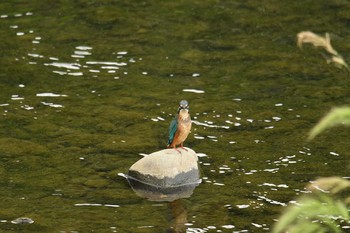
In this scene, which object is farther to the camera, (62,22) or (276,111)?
(62,22)

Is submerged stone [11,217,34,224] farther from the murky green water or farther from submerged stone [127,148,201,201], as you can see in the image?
submerged stone [127,148,201,201]

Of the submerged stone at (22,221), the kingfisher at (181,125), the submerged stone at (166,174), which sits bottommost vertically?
the submerged stone at (22,221)

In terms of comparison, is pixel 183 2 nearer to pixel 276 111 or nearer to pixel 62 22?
pixel 62 22

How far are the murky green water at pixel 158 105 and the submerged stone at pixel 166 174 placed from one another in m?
0.16

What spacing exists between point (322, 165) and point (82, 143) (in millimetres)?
2615

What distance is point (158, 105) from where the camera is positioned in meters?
10.0

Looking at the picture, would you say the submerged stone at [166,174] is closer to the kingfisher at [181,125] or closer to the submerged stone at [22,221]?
the kingfisher at [181,125]

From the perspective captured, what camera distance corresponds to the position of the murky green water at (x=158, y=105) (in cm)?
743

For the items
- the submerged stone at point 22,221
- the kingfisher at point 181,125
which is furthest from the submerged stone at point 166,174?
the submerged stone at point 22,221

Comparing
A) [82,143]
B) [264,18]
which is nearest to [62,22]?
[264,18]

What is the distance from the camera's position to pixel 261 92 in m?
10.4

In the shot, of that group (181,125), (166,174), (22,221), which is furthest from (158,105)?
(22,221)


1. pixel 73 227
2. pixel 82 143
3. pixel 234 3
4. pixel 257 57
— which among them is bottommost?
pixel 73 227

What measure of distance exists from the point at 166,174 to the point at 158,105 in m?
2.20
